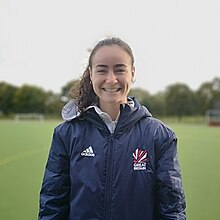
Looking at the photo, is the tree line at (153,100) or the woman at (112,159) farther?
the tree line at (153,100)

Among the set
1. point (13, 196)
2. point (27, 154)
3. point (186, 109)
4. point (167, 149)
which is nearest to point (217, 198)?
point (13, 196)

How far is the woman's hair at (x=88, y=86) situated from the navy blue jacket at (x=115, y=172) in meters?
0.12

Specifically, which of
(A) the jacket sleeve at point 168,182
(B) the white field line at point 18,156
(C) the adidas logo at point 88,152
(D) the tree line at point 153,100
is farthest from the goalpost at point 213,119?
(C) the adidas logo at point 88,152

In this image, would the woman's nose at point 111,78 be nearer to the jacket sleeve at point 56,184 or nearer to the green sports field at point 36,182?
the jacket sleeve at point 56,184

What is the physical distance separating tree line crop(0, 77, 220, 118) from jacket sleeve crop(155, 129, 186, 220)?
36.5m

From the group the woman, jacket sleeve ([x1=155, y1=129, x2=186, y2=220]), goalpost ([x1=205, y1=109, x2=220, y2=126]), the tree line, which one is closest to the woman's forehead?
the woman

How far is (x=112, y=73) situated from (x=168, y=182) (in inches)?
20.4

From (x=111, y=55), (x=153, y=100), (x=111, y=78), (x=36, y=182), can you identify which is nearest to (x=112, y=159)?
(x=111, y=78)

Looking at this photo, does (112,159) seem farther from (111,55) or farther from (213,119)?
(213,119)

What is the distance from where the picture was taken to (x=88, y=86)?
1.75m

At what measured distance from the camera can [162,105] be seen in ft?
141

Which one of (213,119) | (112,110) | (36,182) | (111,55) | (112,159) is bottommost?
(213,119)

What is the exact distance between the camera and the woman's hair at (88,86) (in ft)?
5.19

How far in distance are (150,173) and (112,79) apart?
429mm
